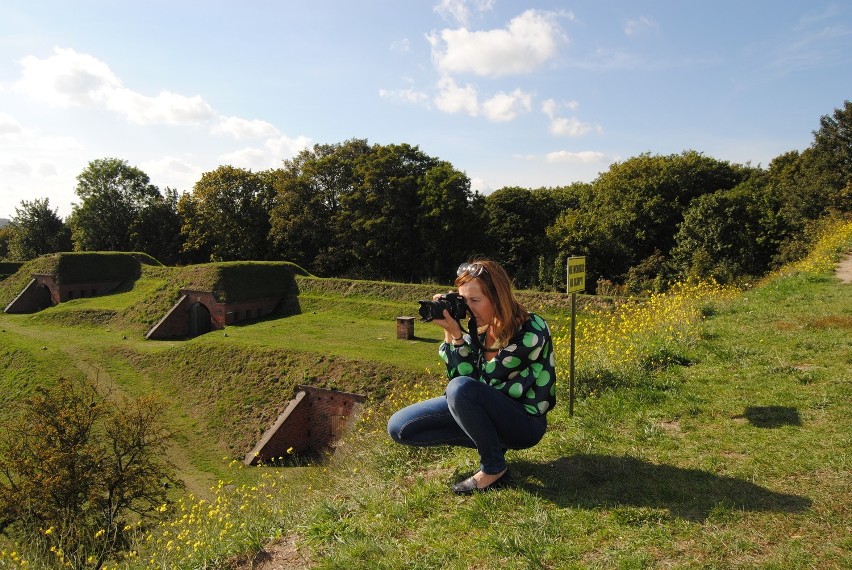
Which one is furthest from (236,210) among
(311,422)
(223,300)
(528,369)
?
(528,369)

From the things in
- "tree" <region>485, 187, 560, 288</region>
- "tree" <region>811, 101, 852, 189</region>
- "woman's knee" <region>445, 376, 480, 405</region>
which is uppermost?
"tree" <region>811, 101, 852, 189</region>

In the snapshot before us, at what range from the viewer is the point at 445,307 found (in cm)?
359

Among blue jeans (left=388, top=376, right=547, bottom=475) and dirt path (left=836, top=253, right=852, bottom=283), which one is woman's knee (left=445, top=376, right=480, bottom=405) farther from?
dirt path (left=836, top=253, right=852, bottom=283)

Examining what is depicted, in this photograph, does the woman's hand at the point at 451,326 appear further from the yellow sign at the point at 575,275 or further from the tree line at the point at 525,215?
the tree line at the point at 525,215

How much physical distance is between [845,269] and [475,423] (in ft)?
39.7

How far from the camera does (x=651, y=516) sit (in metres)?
3.11

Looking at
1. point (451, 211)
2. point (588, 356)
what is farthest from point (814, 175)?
point (588, 356)

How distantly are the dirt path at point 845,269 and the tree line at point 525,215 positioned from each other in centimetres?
709

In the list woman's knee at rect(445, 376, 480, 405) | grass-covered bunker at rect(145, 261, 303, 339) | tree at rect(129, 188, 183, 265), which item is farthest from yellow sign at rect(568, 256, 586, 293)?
tree at rect(129, 188, 183, 265)

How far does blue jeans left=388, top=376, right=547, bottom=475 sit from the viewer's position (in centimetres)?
338

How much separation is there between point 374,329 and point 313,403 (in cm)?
634

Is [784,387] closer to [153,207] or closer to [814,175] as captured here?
[814,175]

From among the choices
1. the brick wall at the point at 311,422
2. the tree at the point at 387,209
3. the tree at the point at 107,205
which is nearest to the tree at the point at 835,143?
the tree at the point at 387,209

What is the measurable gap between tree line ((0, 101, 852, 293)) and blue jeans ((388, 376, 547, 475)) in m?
18.2
